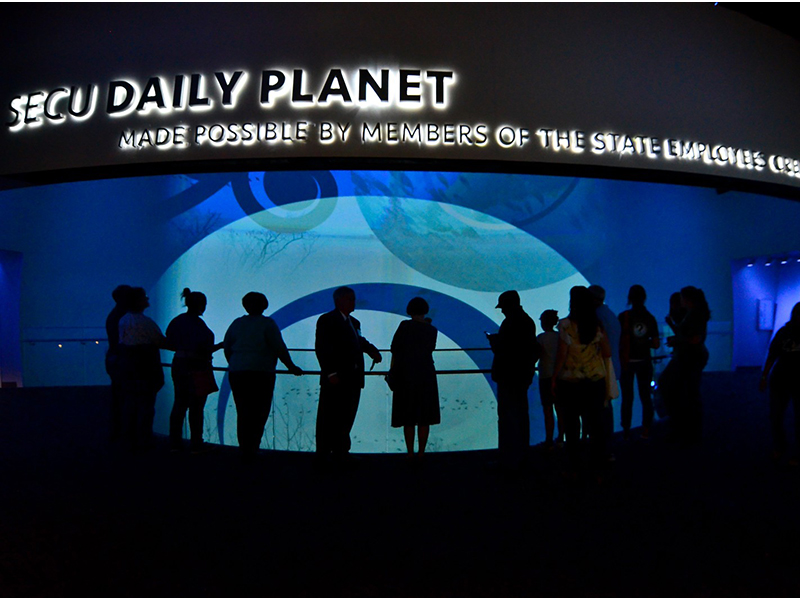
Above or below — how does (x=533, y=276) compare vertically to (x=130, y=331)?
above

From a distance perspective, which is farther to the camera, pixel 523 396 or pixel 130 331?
pixel 130 331

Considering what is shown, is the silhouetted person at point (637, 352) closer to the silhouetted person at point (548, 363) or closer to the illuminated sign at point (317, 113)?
the silhouetted person at point (548, 363)

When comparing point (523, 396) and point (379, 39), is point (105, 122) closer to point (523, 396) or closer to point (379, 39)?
point (379, 39)

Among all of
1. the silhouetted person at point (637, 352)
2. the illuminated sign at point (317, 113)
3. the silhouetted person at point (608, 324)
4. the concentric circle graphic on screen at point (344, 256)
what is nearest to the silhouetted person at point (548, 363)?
the silhouetted person at point (608, 324)

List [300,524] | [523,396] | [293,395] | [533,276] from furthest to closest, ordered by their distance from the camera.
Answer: [533,276] < [293,395] < [523,396] < [300,524]

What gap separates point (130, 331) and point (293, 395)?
2169mm

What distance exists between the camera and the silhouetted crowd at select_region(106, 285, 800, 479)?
5.45 metres

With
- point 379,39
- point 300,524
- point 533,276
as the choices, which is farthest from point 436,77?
point 300,524

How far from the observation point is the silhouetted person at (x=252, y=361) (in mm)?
6262

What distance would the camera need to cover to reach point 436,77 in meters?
6.59

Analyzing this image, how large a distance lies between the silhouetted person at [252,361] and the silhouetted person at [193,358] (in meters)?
0.38

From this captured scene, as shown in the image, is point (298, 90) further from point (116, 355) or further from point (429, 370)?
point (116, 355)

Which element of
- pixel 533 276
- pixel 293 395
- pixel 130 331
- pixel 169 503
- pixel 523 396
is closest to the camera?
pixel 169 503

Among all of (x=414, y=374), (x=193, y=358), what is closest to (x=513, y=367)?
(x=414, y=374)
